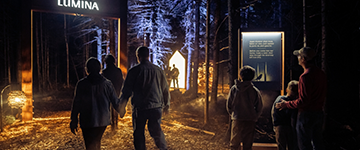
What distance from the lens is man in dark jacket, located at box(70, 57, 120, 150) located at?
11.2 feet

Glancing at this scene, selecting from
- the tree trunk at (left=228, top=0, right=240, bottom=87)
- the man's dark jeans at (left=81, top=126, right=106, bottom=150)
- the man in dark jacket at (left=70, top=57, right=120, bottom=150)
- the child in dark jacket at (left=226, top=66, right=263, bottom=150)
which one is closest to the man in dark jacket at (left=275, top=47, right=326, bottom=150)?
the child in dark jacket at (left=226, top=66, right=263, bottom=150)

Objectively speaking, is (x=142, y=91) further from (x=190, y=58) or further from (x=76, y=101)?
(x=190, y=58)

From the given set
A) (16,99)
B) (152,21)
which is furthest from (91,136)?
(152,21)

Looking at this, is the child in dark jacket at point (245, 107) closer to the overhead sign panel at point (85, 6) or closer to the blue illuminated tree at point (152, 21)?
the overhead sign panel at point (85, 6)

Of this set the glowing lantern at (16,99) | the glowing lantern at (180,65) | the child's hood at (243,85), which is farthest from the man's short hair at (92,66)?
the glowing lantern at (180,65)

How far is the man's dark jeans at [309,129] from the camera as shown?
3615 millimetres

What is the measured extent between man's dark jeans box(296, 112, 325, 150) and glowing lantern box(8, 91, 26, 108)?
8.35 metres

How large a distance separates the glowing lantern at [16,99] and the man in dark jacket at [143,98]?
218 inches

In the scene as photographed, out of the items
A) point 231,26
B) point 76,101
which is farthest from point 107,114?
→ point 231,26

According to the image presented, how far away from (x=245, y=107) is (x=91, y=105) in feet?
8.49

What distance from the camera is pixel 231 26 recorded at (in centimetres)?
649

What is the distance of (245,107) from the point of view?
12.7ft

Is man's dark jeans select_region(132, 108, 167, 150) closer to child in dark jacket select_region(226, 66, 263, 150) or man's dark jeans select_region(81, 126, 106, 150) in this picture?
man's dark jeans select_region(81, 126, 106, 150)

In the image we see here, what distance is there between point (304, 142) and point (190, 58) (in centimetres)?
1595
